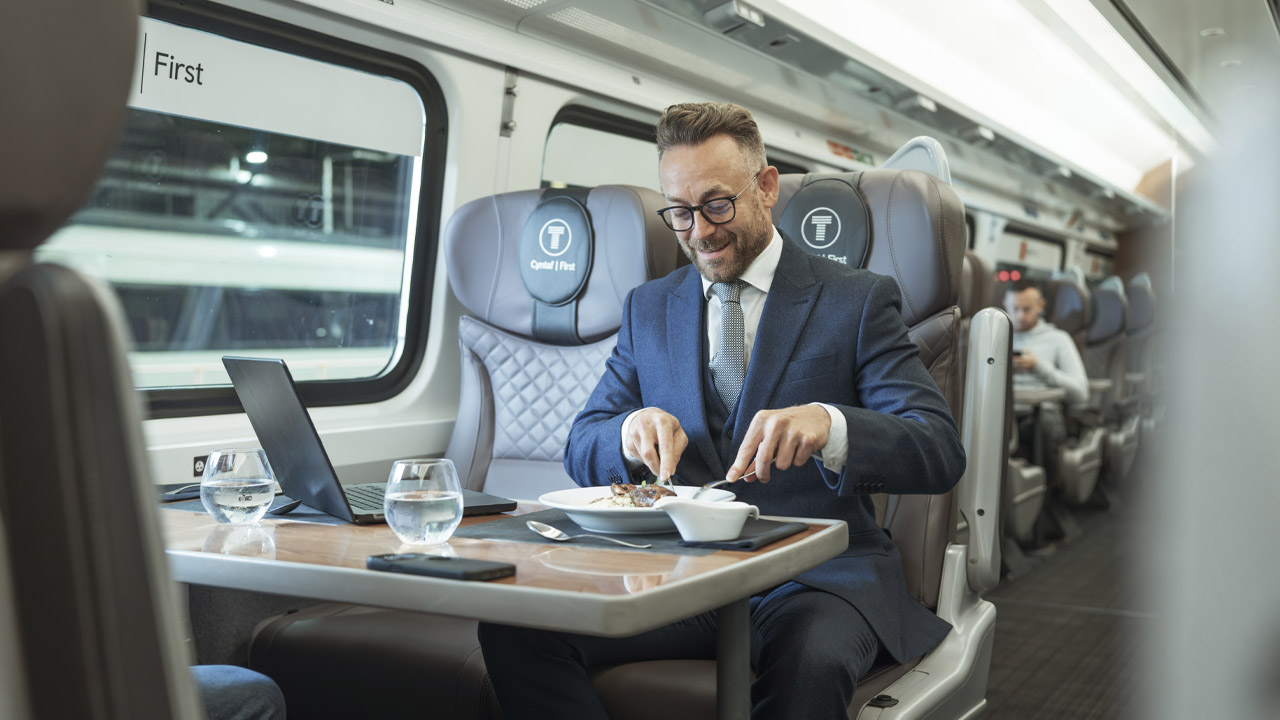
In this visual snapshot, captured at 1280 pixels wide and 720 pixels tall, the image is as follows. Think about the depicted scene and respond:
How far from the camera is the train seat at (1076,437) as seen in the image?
244 inches

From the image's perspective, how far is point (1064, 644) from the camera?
388cm

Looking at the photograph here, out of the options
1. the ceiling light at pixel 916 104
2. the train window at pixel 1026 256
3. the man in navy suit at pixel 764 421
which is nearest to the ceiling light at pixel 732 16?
the man in navy suit at pixel 764 421

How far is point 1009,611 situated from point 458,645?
3.24 meters

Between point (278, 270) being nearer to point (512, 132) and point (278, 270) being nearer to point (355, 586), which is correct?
point (512, 132)

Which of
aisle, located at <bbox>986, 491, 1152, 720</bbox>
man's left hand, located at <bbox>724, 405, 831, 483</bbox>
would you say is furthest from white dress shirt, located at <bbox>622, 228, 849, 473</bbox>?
aisle, located at <bbox>986, 491, 1152, 720</bbox>

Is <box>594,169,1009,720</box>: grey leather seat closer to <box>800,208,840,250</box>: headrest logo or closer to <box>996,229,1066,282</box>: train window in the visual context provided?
<box>800,208,840,250</box>: headrest logo

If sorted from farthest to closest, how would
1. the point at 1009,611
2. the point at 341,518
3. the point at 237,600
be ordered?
1. the point at 1009,611
2. the point at 237,600
3. the point at 341,518

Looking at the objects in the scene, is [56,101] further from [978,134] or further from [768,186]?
[978,134]

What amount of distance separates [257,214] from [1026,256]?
8.02m

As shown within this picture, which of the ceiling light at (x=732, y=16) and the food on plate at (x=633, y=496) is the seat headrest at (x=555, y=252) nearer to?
the ceiling light at (x=732, y=16)

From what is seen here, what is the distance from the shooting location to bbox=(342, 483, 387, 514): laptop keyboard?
161 centimetres

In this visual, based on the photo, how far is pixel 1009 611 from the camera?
4.42m

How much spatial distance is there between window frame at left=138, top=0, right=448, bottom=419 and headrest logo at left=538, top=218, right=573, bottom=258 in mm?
581

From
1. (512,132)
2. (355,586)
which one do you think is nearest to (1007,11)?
(512,132)
